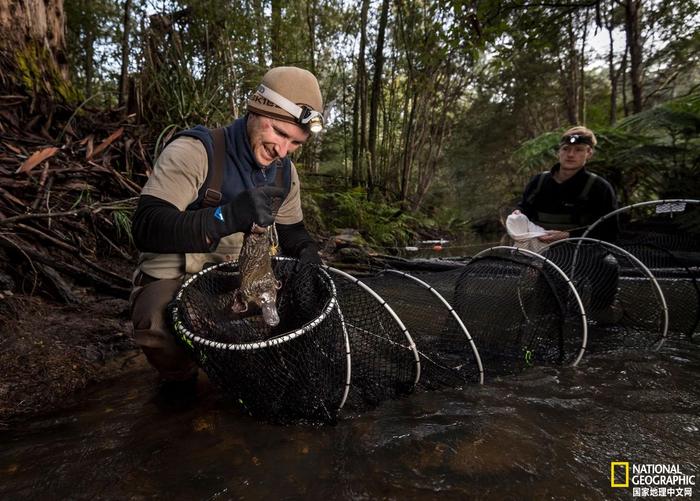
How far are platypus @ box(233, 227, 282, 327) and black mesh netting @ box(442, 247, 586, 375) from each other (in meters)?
1.44

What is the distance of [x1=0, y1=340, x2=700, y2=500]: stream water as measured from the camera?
4.16 ft

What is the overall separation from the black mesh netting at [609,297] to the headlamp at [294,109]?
2169 mm

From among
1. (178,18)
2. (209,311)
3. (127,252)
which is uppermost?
(178,18)

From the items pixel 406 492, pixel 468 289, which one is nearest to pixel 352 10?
pixel 468 289

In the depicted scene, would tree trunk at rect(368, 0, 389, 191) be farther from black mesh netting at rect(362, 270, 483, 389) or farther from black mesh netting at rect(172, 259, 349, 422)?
black mesh netting at rect(172, 259, 349, 422)

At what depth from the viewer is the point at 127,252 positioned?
3.65 metres

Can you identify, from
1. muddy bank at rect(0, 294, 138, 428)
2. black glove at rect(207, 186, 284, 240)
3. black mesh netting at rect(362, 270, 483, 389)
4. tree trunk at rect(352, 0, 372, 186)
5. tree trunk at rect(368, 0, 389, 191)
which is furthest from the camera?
tree trunk at rect(352, 0, 372, 186)

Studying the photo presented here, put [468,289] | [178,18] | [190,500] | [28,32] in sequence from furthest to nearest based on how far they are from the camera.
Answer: [178,18] < [28,32] < [468,289] < [190,500]

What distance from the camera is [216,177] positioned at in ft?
6.42

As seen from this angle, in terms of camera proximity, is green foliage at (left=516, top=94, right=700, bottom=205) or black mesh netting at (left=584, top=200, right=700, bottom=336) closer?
black mesh netting at (left=584, top=200, right=700, bottom=336)

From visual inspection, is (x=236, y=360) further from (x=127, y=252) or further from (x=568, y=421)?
(x=127, y=252)

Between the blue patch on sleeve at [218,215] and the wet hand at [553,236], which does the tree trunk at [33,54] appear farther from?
the wet hand at [553,236]

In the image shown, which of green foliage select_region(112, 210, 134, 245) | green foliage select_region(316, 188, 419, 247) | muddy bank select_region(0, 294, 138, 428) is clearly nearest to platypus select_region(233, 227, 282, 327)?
muddy bank select_region(0, 294, 138, 428)

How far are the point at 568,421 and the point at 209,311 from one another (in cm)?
185
